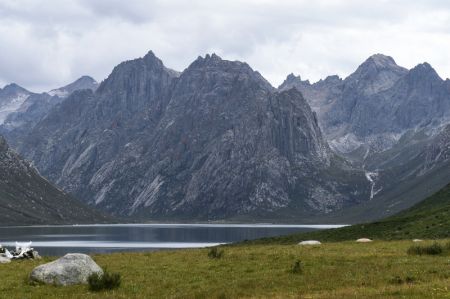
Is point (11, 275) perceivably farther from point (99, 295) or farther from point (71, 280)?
point (99, 295)

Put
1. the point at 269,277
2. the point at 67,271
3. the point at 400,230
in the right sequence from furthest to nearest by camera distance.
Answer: the point at 400,230 < the point at 269,277 < the point at 67,271

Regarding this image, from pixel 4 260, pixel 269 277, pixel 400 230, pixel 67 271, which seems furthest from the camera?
pixel 400 230

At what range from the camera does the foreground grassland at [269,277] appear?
A: 35.9m

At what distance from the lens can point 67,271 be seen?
41750 millimetres

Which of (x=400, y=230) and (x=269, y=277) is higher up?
(x=269, y=277)

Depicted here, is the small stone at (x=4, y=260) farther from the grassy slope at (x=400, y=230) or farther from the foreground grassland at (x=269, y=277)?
the grassy slope at (x=400, y=230)

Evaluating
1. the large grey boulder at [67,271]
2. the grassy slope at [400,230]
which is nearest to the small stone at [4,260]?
the large grey boulder at [67,271]

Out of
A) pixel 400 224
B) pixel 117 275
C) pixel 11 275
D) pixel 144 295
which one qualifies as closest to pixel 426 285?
pixel 144 295

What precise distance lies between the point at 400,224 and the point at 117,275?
89.2 meters

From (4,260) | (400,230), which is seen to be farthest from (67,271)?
(400,230)

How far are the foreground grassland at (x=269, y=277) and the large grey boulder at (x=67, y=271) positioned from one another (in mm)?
871

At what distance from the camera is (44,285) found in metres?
41.2

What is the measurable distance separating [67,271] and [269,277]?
13.0 meters

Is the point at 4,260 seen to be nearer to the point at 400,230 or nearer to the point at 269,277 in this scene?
the point at 269,277
